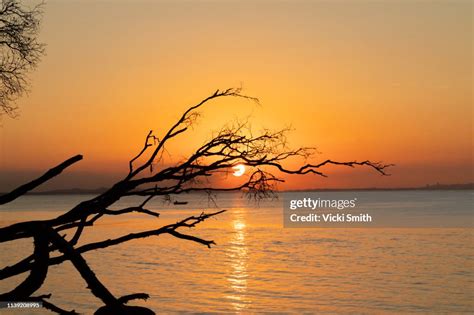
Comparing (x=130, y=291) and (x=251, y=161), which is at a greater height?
(x=251, y=161)

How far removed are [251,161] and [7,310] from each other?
1944 centimetres

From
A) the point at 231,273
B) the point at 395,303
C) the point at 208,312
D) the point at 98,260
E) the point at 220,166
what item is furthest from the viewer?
the point at 98,260

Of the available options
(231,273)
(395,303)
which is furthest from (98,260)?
(395,303)

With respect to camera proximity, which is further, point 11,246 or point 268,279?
point 11,246

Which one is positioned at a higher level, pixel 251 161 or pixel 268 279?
pixel 251 161

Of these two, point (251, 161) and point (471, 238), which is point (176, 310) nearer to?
point (251, 161)

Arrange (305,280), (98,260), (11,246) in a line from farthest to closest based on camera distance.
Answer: (11,246) → (98,260) → (305,280)

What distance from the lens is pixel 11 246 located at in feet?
152

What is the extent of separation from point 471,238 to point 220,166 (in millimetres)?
49334

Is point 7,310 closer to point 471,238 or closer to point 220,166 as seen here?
point 220,166

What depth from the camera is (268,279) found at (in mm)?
30453

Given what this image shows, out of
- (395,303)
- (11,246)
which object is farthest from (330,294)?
(11,246)

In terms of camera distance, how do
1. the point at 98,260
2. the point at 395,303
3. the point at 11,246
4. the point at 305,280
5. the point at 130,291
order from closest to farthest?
the point at 395,303, the point at 130,291, the point at 305,280, the point at 98,260, the point at 11,246

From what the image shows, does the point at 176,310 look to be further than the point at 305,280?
No
